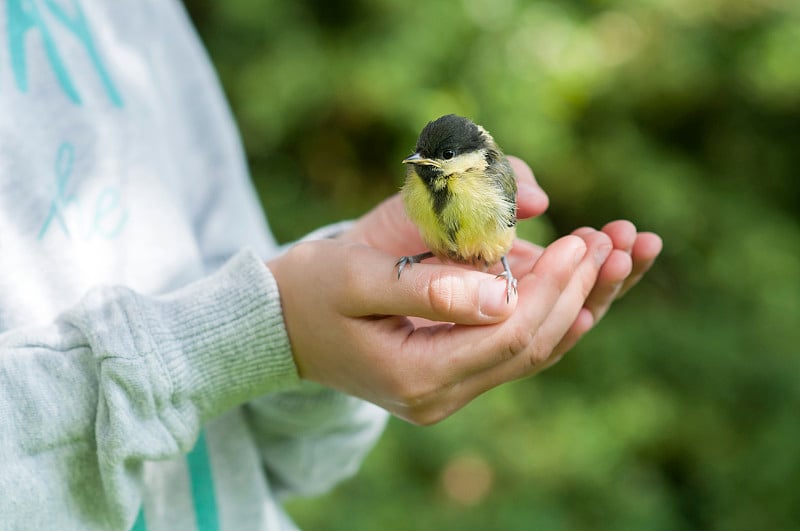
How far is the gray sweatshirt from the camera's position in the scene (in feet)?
3.14

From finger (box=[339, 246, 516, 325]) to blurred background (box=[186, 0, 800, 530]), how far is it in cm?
143

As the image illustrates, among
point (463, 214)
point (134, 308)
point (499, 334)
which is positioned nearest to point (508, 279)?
point (463, 214)

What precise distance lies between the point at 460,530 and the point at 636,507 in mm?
641

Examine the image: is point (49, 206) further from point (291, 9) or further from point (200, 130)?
point (291, 9)

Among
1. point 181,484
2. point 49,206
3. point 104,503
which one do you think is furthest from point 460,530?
point 49,206

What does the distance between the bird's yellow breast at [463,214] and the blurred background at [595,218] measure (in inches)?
44.0

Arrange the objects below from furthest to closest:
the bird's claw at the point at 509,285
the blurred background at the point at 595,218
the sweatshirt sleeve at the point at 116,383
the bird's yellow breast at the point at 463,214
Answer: the blurred background at the point at 595,218 → the bird's yellow breast at the point at 463,214 → the bird's claw at the point at 509,285 → the sweatshirt sleeve at the point at 116,383

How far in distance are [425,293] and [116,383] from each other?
16.1 inches

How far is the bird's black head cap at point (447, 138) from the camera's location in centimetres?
131

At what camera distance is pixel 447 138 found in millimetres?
1310

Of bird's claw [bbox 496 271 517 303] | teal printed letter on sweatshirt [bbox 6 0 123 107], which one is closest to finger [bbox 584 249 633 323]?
bird's claw [bbox 496 271 517 303]

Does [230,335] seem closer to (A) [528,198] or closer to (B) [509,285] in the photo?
(B) [509,285]

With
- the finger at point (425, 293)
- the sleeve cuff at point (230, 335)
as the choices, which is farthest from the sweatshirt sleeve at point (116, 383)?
the finger at point (425, 293)

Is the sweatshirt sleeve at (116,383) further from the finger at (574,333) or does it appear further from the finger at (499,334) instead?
the finger at (574,333)
